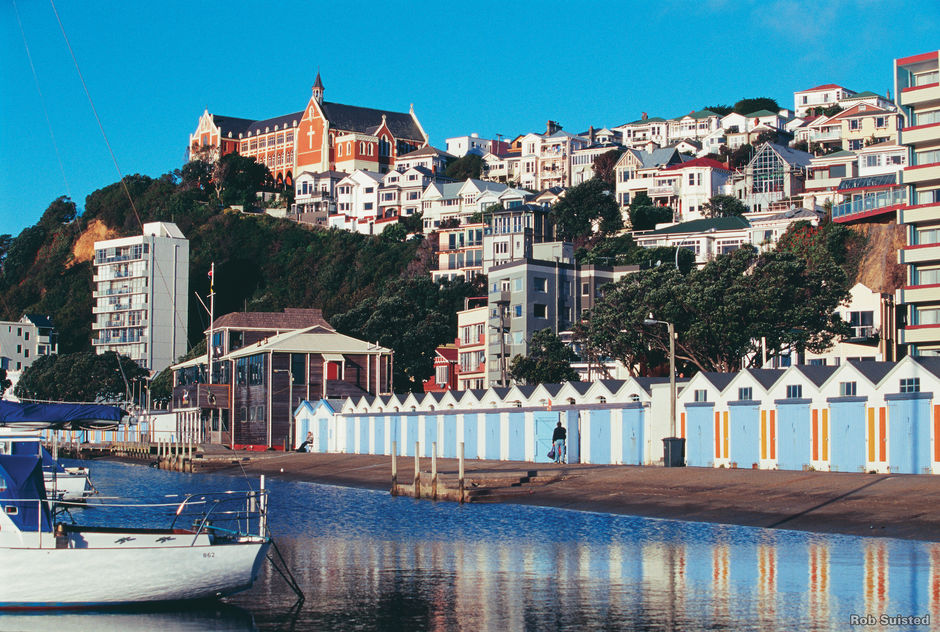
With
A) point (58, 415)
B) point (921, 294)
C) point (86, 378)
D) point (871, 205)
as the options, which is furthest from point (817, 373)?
point (86, 378)

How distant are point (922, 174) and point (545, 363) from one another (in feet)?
107

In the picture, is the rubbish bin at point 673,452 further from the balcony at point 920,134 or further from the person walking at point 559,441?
the balcony at point 920,134

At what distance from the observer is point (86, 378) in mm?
151750

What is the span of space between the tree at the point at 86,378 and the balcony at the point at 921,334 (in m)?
103

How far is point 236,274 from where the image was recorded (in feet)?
633

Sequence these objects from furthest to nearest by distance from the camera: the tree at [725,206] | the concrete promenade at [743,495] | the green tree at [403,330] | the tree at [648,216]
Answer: the tree at [648,216]
the tree at [725,206]
the green tree at [403,330]
the concrete promenade at [743,495]

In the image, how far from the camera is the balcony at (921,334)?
75.8 meters

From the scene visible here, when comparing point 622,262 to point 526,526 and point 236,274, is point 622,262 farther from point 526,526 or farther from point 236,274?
point 526,526

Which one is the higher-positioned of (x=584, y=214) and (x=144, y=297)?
(x=584, y=214)

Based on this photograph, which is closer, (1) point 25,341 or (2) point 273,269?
(1) point 25,341

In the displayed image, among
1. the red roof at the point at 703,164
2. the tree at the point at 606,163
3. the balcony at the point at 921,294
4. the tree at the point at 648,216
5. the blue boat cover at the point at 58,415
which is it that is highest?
the tree at the point at 606,163

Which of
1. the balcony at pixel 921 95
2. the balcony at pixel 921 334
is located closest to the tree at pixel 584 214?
the balcony at pixel 921 95

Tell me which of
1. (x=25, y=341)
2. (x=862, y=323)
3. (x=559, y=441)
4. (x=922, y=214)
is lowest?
(x=559, y=441)

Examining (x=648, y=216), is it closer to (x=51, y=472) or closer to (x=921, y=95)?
(x=921, y=95)
